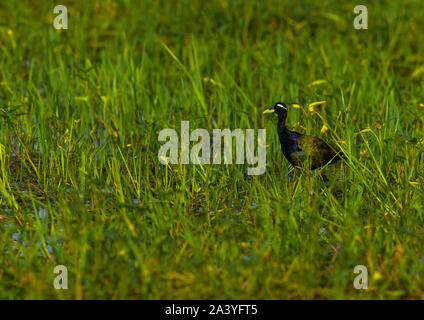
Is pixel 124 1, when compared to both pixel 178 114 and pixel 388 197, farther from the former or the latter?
pixel 388 197

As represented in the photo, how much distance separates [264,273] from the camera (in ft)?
15.1

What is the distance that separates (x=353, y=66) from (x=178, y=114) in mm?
2630

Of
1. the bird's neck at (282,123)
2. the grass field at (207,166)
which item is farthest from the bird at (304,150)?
the grass field at (207,166)

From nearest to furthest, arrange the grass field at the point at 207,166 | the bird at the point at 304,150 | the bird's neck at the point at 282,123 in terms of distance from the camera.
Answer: the grass field at the point at 207,166 → the bird at the point at 304,150 → the bird's neck at the point at 282,123

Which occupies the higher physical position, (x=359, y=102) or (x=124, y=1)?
(x=124, y=1)

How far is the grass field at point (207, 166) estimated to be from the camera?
4.60 m

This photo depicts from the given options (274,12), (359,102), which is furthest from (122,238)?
(274,12)

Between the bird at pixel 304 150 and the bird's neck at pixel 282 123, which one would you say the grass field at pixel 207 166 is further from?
the bird's neck at pixel 282 123

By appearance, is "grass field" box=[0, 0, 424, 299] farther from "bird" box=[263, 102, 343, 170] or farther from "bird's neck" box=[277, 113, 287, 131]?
"bird's neck" box=[277, 113, 287, 131]

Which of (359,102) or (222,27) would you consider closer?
(359,102)

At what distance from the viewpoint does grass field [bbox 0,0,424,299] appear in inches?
181

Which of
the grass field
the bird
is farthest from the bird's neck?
the grass field

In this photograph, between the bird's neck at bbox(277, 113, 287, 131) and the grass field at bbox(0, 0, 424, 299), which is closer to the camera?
the grass field at bbox(0, 0, 424, 299)

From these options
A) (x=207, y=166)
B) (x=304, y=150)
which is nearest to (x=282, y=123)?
(x=304, y=150)
